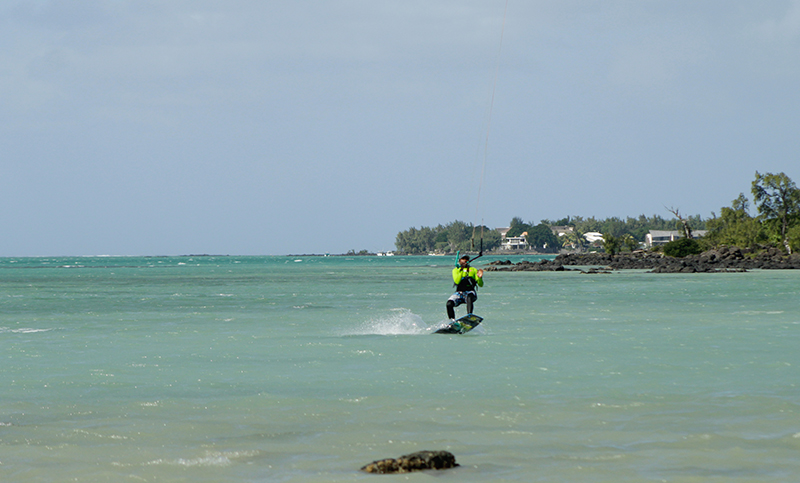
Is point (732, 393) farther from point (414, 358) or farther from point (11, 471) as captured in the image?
point (11, 471)

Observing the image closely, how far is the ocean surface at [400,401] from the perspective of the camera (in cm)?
796

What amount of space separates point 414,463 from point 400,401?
4063 millimetres

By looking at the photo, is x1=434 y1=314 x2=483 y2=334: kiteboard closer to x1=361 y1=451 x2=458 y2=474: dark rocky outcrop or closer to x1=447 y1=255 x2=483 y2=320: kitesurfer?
x1=447 y1=255 x2=483 y2=320: kitesurfer

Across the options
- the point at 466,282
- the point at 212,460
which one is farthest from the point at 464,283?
the point at 212,460

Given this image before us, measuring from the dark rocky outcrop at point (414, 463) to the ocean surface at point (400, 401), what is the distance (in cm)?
11

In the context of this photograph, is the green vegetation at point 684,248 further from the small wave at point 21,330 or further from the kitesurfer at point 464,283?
the small wave at point 21,330

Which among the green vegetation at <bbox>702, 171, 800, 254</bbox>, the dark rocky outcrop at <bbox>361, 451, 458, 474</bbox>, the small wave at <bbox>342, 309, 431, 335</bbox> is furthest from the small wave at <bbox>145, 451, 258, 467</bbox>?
the green vegetation at <bbox>702, 171, 800, 254</bbox>

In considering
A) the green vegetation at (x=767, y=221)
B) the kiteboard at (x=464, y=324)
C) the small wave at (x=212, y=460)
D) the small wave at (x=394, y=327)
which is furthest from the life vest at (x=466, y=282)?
the green vegetation at (x=767, y=221)

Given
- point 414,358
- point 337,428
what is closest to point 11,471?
point 337,428

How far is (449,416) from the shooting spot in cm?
1039

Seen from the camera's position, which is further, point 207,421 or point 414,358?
point 414,358

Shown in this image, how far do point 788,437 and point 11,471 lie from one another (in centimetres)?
840

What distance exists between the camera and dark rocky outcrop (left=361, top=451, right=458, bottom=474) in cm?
754

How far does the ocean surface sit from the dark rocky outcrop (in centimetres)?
11
